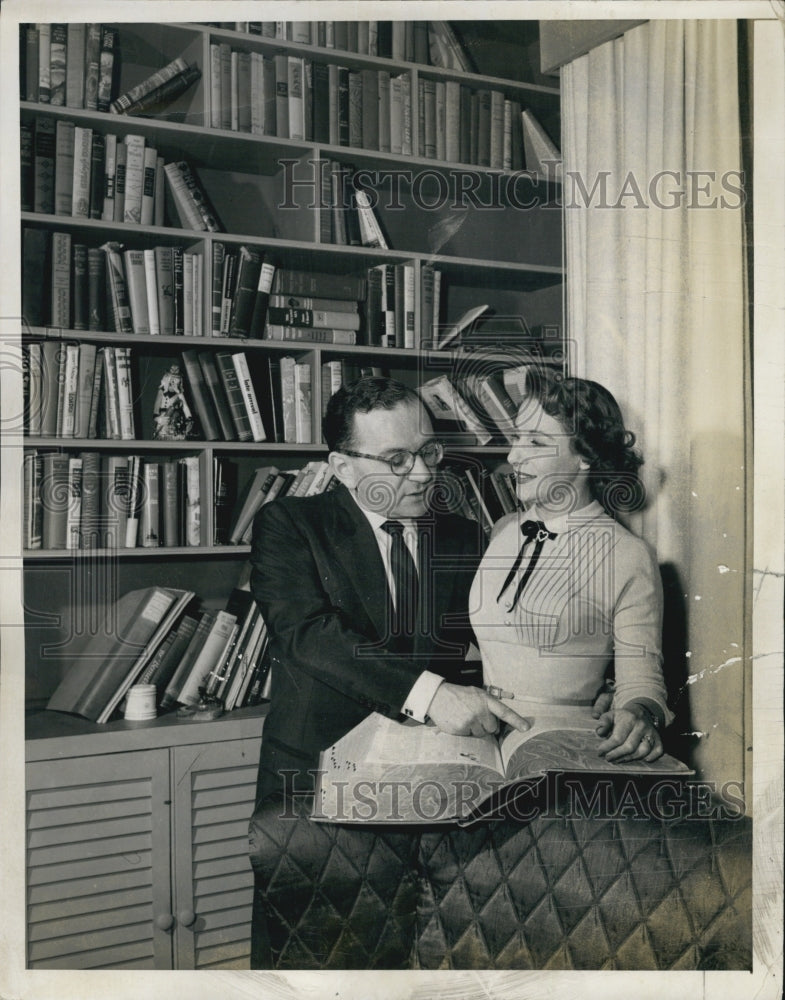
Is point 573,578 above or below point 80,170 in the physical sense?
below

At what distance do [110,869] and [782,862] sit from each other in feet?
4.22

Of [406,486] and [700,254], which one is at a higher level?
[700,254]

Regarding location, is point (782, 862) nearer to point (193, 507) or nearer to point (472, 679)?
point (472, 679)

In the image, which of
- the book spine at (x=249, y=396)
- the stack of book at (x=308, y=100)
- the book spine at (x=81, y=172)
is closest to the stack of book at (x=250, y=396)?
the book spine at (x=249, y=396)

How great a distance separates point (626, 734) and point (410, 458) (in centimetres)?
65

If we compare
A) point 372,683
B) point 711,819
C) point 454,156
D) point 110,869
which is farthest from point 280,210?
point 711,819

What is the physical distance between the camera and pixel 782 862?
5.55ft

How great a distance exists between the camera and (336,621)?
1606 millimetres

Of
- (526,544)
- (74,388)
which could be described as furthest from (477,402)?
(74,388)

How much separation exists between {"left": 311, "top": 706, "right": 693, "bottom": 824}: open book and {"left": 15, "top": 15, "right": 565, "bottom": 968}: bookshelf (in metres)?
0.19

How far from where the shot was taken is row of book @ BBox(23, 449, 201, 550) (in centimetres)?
161

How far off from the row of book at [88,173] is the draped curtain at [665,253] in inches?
31.1

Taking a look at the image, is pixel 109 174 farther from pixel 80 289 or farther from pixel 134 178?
pixel 80 289

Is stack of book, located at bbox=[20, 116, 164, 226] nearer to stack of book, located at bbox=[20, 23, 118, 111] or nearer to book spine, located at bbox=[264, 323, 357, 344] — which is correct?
stack of book, located at bbox=[20, 23, 118, 111]
